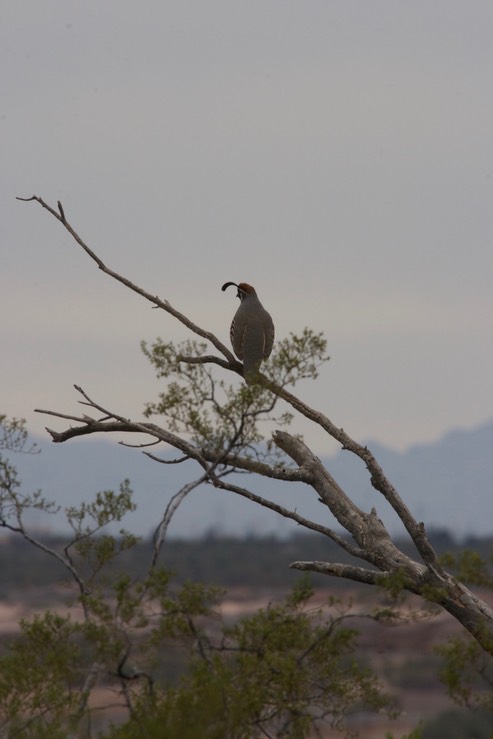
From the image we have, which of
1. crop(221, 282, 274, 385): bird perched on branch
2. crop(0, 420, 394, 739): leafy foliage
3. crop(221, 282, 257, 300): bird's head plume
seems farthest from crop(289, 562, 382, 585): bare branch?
crop(221, 282, 257, 300): bird's head plume

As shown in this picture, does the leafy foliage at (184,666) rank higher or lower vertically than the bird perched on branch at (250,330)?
lower

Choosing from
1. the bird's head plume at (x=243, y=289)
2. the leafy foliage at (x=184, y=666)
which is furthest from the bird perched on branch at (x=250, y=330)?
the leafy foliage at (x=184, y=666)

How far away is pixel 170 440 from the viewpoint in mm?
14242

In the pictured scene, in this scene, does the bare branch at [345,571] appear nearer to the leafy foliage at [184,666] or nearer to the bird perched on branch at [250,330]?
the leafy foliage at [184,666]

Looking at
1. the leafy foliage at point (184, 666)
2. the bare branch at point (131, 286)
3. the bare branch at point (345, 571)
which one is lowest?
the leafy foliage at point (184, 666)

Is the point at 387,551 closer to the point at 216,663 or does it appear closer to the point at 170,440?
the point at 170,440

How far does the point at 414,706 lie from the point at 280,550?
1565 inches

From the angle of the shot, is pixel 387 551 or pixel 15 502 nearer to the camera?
pixel 387 551

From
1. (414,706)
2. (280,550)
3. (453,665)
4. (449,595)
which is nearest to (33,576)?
(280,550)

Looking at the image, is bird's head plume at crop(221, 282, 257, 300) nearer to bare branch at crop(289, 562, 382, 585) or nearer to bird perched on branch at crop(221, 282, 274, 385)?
bird perched on branch at crop(221, 282, 274, 385)

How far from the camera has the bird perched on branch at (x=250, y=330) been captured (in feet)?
57.4

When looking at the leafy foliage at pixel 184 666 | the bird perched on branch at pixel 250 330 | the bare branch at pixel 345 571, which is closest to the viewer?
the leafy foliage at pixel 184 666

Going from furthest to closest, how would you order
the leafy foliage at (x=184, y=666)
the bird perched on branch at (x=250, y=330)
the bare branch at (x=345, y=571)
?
the bird perched on branch at (x=250, y=330) → the bare branch at (x=345, y=571) → the leafy foliage at (x=184, y=666)

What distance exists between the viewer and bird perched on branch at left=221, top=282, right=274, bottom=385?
17484 millimetres
